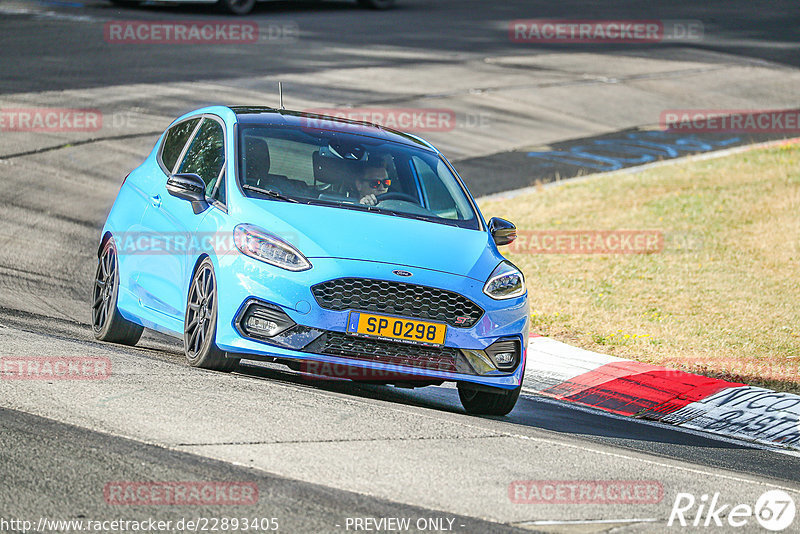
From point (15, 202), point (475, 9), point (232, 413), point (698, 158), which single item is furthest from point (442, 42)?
point (232, 413)

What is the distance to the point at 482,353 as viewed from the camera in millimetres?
7426

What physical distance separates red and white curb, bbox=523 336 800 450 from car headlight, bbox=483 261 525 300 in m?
1.85

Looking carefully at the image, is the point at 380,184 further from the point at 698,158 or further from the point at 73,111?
the point at 698,158

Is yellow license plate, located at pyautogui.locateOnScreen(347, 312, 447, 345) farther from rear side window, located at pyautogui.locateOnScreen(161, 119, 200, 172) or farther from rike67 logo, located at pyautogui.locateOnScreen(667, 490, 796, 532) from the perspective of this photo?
rear side window, located at pyautogui.locateOnScreen(161, 119, 200, 172)

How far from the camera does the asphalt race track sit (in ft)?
17.8

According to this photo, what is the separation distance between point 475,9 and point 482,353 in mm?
30001

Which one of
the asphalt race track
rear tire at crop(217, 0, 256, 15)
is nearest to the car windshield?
the asphalt race track

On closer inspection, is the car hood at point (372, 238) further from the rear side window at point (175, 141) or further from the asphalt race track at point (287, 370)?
the rear side window at point (175, 141)

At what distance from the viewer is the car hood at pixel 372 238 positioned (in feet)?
23.9

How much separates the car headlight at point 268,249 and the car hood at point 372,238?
0.15ft

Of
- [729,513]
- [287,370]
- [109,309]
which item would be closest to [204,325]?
[287,370]

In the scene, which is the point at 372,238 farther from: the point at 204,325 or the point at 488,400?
the point at 488,400

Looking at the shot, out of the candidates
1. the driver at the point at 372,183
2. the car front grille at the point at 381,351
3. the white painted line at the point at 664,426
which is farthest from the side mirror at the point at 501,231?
the white painted line at the point at 664,426

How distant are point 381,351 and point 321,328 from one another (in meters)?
0.39
